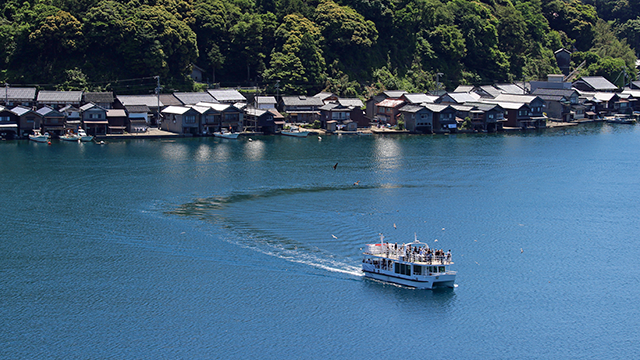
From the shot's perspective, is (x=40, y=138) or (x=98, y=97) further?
(x=98, y=97)

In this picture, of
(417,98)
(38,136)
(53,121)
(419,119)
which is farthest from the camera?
(417,98)

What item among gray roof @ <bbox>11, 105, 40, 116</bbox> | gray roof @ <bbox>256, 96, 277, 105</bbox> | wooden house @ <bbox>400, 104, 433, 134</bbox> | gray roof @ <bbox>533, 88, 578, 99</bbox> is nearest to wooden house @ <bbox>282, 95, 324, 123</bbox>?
gray roof @ <bbox>256, 96, 277, 105</bbox>

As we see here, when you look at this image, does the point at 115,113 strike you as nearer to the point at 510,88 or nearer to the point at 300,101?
the point at 300,101

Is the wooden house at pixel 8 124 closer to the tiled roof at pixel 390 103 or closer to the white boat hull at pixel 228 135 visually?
the white boat hull at pixel 228 135

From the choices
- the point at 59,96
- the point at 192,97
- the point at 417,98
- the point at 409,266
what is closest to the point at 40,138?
the point at 59,96

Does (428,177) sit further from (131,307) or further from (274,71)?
(274,71)

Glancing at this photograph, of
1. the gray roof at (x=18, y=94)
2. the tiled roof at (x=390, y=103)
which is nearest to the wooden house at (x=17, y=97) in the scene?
the gray roof at (x=18, y=94)

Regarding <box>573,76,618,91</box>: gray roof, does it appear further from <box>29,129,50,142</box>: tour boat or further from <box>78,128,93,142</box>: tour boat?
<box>29,129,50,142</box>: tour boat
